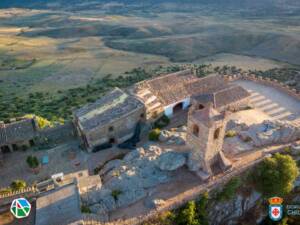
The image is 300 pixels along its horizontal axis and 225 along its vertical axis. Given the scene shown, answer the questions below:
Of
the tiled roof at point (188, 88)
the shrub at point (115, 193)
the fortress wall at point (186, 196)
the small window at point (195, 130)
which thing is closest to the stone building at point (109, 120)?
the tiled roof at point (188, 88)

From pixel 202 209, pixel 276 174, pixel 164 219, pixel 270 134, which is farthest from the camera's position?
pixel 270 134

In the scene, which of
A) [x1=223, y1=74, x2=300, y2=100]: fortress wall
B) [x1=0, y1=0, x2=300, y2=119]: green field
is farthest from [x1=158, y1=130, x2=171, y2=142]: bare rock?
[x1=0, y1=0, x2=300, y2=119]: green field

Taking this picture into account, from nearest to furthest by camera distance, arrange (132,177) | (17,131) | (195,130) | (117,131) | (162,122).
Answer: (195,130), (132,177), (117,131), (17,131), (162,122)

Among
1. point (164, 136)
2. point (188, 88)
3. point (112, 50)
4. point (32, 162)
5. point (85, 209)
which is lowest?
point (112, 50)

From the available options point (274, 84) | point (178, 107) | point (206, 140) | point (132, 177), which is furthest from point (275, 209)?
point (274, 84)

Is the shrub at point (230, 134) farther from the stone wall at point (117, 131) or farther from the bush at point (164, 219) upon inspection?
the bush at point (164, 219)

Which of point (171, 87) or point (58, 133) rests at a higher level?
point (171, 87)

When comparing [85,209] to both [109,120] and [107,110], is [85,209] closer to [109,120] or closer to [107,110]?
[109,120]
